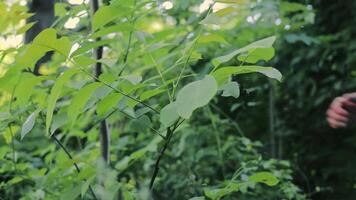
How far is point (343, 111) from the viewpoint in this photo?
161 cm

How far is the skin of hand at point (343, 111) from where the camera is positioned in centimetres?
160

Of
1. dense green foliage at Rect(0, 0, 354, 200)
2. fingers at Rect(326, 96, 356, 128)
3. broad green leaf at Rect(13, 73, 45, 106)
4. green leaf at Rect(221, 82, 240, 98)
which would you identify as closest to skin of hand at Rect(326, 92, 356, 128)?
fingers at Rect(326, 96, 356, 128)

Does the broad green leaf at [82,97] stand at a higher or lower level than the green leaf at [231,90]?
higher

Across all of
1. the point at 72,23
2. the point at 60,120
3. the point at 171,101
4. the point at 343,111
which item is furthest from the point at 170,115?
the point at 72,23

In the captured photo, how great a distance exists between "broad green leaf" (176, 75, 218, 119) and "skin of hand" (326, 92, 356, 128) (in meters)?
0.82

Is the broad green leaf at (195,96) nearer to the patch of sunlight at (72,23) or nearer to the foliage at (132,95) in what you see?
the foliage at (132,95)

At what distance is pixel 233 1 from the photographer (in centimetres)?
105

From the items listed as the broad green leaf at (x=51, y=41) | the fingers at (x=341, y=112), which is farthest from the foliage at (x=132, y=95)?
the fingers at (x=341, y=112)

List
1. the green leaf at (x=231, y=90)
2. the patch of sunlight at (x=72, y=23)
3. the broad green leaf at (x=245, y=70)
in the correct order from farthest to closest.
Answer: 1. the patch of sunlight at (x=72, y=23)
2. the green leaf at (x=231, y=90)
3. the broad green leaf at (x=245, y=70)

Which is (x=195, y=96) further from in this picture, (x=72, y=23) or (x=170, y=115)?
(x=72, y=23)

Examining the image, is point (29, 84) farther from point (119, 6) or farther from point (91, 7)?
point (91, 7)

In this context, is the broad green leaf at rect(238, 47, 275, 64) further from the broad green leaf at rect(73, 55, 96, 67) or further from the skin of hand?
the skin of hand

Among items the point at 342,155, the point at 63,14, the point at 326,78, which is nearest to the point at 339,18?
the point at 326,78

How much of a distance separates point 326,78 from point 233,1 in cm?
304
